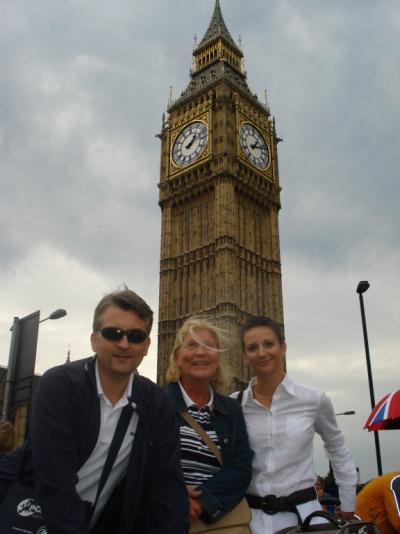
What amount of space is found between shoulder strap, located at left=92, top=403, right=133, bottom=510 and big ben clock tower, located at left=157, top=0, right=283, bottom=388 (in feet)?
99.1

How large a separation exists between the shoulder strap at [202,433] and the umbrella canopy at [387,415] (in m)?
3.81

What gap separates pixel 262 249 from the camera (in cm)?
3962

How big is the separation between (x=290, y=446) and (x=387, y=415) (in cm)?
342

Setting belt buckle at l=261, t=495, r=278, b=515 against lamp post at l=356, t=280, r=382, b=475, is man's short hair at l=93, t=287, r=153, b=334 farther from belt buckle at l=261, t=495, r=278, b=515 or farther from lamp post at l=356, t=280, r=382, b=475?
lamp post at l=356, t=280, r=382, b=475

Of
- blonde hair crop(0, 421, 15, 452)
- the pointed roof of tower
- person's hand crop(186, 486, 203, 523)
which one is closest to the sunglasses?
person's hand crop(186, 486, 203, 523)

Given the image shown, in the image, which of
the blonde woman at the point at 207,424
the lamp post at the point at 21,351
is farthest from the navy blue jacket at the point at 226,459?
the lamp post at the point at 21,351

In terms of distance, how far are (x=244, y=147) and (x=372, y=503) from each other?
36.5 meters

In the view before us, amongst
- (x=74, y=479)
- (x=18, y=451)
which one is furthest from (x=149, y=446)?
(x=18, y=451)

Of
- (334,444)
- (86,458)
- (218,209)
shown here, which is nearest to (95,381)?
(86,458)

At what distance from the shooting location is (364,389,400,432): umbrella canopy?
6.57 m

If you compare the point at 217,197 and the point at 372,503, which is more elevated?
the point at 217,197

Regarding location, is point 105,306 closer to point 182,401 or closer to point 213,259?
point 182,401

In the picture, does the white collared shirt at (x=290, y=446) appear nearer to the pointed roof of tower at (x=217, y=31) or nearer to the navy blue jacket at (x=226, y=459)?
the navy blue jacket at (x=226, y=459)

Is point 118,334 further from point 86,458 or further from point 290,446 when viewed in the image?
point 290,446
